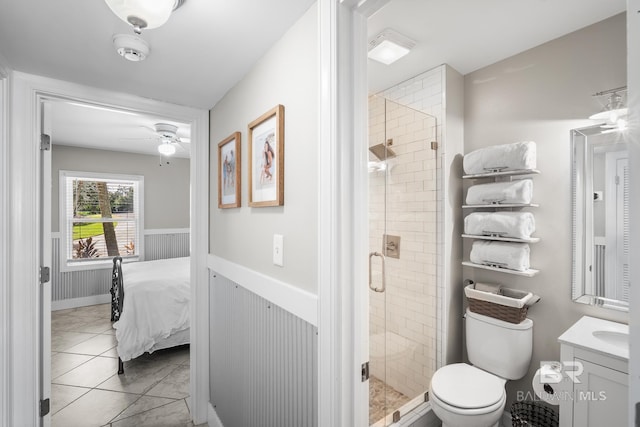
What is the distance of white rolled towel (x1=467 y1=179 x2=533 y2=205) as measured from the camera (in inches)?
74.0

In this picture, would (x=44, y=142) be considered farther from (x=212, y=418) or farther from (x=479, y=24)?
(x=479, y=24)

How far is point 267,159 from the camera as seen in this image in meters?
1.47

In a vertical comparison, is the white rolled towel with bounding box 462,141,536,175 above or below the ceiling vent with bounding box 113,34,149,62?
below

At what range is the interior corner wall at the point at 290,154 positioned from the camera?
117 centimetres

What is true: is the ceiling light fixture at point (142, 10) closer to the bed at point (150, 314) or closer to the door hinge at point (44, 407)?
the door hinge at point (44, 407)

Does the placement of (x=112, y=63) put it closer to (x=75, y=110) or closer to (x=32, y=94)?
(x=32, y=94)

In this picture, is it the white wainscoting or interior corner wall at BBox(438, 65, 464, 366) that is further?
interior corner wall at BBox(438, 65, 464, 366)

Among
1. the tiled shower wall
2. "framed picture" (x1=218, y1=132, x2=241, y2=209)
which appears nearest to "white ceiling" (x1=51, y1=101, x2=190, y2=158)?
"framed picture" (x1=218, y1=132, x2=241, y2=209)

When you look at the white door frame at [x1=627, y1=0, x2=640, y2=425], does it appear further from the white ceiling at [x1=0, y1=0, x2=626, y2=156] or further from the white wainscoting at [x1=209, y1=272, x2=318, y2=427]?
the white ceiling at [x1=0, y1=0, x2=626, y2=156]

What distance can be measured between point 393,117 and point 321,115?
45.9 inches

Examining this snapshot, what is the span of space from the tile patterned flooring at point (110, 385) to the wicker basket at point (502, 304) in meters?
2.22

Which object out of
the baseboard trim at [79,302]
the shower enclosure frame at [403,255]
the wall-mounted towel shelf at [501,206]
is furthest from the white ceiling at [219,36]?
the baseboard trim at [79,302]

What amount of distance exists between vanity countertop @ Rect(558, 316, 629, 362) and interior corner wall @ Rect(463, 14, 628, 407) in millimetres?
76

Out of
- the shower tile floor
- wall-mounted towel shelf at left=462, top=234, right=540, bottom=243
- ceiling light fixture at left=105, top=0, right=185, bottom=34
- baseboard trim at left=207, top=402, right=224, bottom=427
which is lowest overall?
baseboard trim at left=207, top=402, right=224, bottom=427
